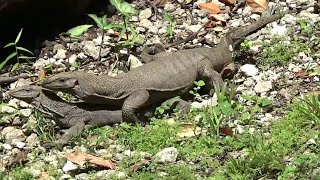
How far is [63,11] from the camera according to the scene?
726 cm

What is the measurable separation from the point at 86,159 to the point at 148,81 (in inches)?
38.1

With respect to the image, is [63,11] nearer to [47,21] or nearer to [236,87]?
[47,21]

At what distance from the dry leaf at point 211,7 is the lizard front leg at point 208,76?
1432 mm

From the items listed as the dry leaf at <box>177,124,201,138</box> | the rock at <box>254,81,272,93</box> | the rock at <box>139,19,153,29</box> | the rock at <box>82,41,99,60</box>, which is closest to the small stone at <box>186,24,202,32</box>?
the rock at <box>139,19,153,29</box>

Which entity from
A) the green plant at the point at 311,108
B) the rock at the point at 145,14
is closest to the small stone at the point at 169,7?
the rock at the point at 145,14

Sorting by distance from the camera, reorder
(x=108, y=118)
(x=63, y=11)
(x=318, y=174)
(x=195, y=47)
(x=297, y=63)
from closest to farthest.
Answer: (x=318, y=174) < (x=108, y=118) < (x=297, y=63) < (x=195, y=47) < (x=63, y=11)

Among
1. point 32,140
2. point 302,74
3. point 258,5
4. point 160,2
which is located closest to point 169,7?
point 160,2

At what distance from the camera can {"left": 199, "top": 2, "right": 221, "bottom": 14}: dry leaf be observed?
723cm

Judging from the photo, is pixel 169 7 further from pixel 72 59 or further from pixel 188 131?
pixel 188 131

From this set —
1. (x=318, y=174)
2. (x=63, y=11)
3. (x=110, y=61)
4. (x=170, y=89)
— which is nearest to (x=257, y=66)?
(x=170, y=89)

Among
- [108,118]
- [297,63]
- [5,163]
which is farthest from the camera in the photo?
[297,63]

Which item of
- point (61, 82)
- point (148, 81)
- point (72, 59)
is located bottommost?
point (72, 59)

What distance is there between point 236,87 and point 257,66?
0.38 m

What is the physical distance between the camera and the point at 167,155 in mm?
4926
